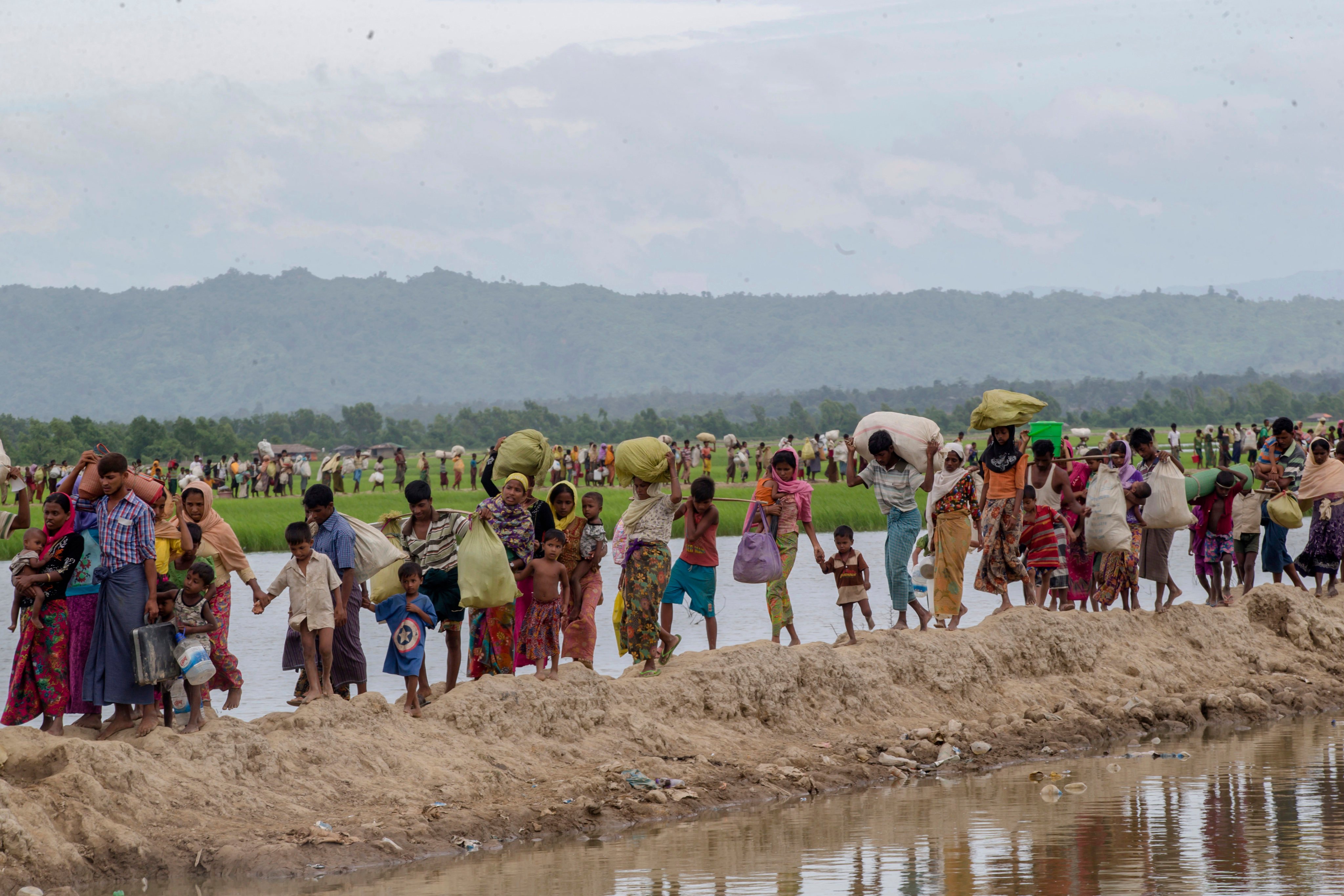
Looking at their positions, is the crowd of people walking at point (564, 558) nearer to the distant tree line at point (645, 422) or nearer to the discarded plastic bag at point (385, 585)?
the discarded plastic bag at point (385, 585)

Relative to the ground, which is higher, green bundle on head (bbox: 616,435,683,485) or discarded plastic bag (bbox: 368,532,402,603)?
green bundle on head (bbox: 616,435,683,485)

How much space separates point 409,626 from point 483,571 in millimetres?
527

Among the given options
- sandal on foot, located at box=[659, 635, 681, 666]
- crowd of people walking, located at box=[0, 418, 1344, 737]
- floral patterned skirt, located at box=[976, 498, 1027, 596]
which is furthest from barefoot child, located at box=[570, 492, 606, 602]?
floral patterned skirt, located at box=[976, 498, 1027, 596]

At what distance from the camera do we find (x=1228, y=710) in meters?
11.7

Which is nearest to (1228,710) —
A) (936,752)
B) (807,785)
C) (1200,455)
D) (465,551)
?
(936,752)

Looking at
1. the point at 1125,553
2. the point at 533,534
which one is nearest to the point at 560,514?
the point at 533,534

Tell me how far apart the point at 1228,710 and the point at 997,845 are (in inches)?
177

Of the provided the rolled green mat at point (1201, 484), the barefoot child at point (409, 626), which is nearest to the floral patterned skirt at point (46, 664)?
the barefoot child at point (409, 626)

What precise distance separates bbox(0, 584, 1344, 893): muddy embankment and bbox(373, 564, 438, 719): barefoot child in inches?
7.4

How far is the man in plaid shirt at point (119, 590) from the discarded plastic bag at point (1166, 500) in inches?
306

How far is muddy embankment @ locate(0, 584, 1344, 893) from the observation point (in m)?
7.48

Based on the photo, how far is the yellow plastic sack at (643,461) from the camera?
9883 millimetres

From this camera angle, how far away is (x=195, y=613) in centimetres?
859

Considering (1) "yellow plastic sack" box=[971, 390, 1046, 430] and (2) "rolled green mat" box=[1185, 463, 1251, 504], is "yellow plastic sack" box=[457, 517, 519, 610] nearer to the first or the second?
(1) "yellow plastic sack" box=[971, 390, 1046, 430]
